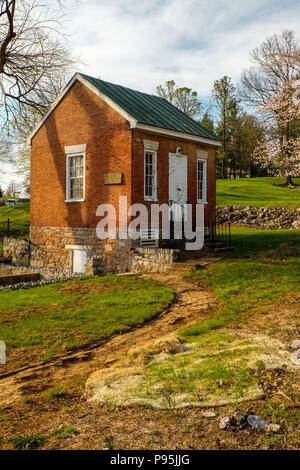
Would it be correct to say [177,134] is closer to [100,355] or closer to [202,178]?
[202,178]

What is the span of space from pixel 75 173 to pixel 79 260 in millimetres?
3800

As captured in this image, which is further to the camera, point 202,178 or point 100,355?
point 202,178

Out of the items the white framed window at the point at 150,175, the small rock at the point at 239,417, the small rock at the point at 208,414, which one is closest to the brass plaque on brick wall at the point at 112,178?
the white framed window at the point at 150,175

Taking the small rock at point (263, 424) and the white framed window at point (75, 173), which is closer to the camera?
the small rock at point (263, 424)

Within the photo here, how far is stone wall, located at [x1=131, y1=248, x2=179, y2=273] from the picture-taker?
14623 mm

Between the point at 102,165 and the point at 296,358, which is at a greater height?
the point at 102,165

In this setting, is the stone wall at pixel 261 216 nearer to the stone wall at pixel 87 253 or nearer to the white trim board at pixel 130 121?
the white trim board at pixel 130 121

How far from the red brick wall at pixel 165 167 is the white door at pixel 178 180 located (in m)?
0.25

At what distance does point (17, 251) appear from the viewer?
21.3 m

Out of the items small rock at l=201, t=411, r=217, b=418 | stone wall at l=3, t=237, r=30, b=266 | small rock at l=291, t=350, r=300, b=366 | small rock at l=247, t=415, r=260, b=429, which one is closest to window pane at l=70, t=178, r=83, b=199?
stone wall at l=3, t=237, r=30, b=266

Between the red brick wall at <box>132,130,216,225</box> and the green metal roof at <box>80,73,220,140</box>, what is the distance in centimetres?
52

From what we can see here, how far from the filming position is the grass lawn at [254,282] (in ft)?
28.4

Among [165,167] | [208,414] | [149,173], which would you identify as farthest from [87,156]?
[208,414]

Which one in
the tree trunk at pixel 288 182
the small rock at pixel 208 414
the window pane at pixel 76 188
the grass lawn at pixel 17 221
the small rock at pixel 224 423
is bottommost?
the small rock at pixel 208 414
